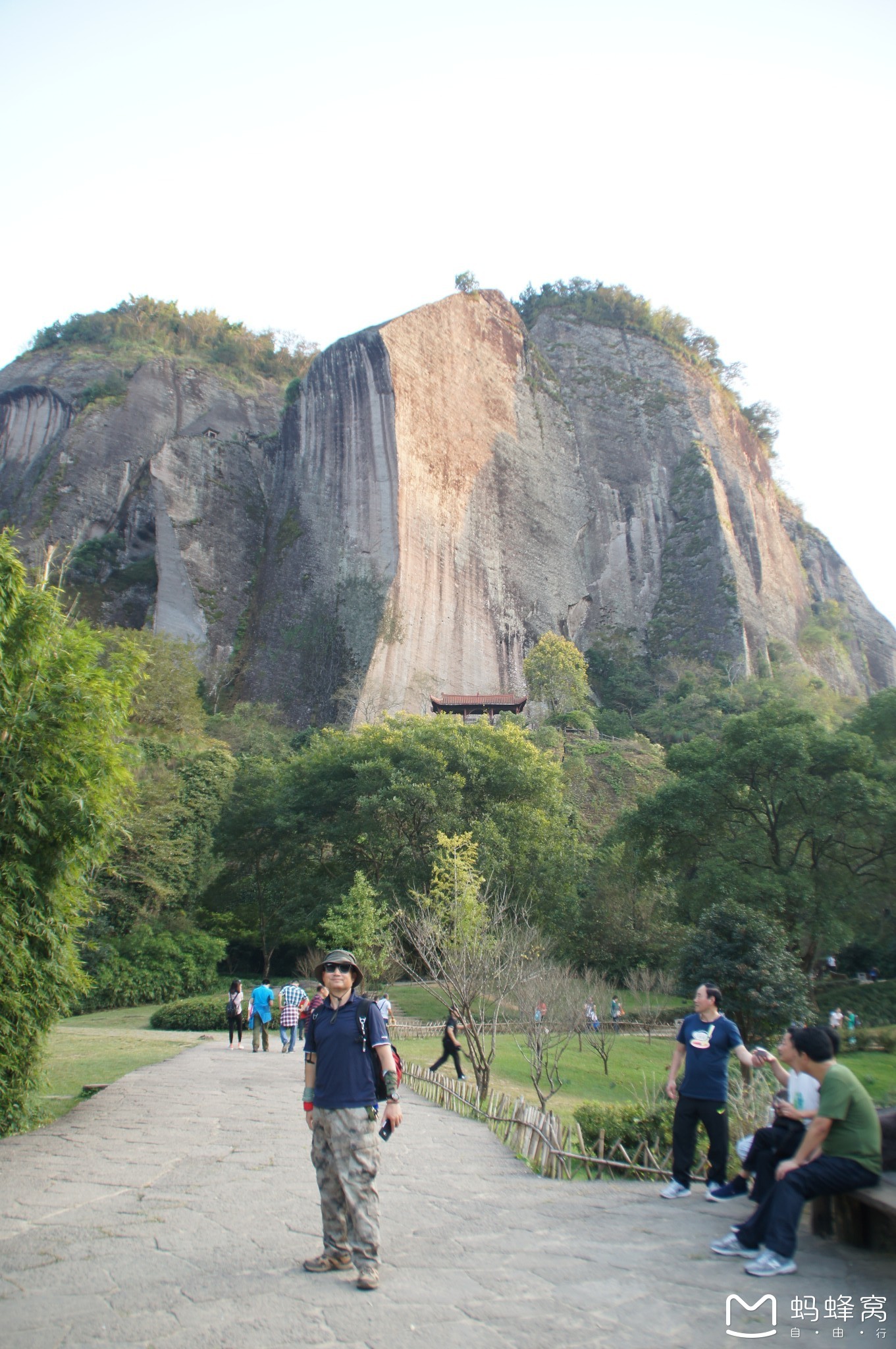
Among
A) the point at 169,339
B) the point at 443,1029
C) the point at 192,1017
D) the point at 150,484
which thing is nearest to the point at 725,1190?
the point at 443,1029

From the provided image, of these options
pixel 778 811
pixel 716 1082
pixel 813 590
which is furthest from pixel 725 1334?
pixel 813 590

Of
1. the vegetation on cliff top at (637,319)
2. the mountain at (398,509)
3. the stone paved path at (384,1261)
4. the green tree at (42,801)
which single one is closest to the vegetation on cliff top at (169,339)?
the mountain at (398,509)

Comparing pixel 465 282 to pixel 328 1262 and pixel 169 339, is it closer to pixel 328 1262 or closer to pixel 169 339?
pixel 169 339

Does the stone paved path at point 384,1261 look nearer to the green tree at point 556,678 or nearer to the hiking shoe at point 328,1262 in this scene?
the hiking shoe at point 328,1262

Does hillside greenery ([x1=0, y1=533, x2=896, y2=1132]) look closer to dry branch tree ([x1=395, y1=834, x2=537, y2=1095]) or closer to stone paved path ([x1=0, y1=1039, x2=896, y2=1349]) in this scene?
dry branch tree ([x1=395, y1=834, x2=537, y2=1095])

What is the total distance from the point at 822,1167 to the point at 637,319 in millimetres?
72117

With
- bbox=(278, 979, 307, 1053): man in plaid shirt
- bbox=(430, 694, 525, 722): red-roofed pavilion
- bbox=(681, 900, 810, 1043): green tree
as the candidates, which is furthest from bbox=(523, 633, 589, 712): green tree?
bbox=(278, 979, 307, 1053): man in plaid shirt

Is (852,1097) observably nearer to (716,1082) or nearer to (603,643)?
(716,1082)

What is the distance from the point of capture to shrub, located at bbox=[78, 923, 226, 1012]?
20.9m

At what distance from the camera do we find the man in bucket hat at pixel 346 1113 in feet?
11.1

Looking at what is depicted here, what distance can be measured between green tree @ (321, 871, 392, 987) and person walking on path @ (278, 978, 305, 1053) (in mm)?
3409

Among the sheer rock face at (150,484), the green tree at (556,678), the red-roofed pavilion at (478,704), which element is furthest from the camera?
the sheer rock face at (150,484)

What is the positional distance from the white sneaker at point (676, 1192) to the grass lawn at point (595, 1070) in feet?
19.9

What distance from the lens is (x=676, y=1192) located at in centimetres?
461
